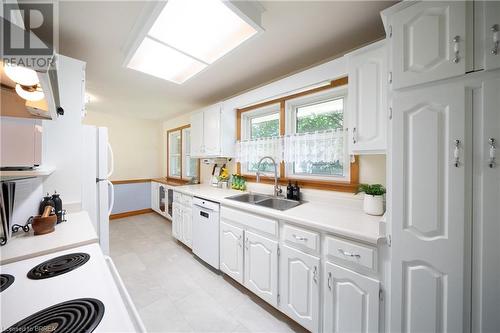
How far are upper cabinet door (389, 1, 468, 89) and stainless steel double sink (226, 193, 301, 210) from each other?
1.33m

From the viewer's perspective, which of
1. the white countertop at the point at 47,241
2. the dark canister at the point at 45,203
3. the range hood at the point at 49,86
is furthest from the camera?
the dark canister at the point at 45,203

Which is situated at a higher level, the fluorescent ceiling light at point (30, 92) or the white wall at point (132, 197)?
the fluorescent ceiling light at point (30, 92)

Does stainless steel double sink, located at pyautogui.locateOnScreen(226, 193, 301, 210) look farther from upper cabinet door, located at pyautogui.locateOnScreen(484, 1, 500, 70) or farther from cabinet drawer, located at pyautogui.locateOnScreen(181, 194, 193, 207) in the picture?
upper cabinet door, located at pyautogui.locateOnScreen(484, 1, 500, 70)

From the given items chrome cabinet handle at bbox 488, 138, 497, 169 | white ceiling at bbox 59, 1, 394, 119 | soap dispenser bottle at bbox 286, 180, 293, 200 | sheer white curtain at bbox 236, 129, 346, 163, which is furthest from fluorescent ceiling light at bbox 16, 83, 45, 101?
chrome cabinet handle at bbox 488, 138, 497, 169

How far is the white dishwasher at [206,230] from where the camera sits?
215cm

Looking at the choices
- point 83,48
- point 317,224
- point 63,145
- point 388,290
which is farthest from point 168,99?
point 388,290

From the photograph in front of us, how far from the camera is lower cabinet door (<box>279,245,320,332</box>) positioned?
1.33m

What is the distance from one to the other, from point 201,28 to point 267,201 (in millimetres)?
1737

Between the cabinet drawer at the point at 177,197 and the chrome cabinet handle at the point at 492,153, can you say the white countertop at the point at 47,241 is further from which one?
the chrome cabinet handle at the point at 492,153

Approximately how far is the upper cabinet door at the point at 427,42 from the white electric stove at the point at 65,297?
163 centimetres

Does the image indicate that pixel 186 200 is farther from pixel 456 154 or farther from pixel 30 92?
pixel 456 154

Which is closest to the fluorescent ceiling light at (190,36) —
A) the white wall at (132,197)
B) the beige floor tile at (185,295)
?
the beige floor tile at (185,295)

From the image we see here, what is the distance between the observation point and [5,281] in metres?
0.77

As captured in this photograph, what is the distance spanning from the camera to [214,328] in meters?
1.49
